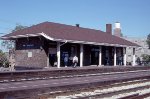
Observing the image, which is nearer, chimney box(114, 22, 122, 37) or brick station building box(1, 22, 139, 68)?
brick station building box(1, 22, 139, 68)

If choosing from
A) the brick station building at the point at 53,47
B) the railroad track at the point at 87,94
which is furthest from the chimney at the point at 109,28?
the railroad track at the point at 87,94

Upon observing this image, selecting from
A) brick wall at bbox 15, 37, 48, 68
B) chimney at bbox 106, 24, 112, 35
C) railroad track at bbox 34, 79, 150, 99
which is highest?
chimney at bbox 106, 24, 112, 35

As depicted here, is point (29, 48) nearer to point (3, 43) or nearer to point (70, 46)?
point (70, 46)

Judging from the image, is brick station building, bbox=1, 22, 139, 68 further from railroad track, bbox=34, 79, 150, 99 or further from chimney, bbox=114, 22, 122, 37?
chimney, bbox=114, 22, 122, 37

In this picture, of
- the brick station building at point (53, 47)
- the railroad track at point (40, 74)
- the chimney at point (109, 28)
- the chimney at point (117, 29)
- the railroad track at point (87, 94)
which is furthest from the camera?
the chimney at point (117, 29)

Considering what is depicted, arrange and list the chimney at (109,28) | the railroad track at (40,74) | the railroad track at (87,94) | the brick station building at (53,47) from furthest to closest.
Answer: the chimney at (109,28), the brick station building at (53,47), the railroad track at (40,74), the railroad track at (87,94)

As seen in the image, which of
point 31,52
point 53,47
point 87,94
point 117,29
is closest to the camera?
point 87,94

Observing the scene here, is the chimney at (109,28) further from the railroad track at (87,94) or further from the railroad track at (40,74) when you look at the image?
the railroad track at (87,94)

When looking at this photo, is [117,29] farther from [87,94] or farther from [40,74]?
[87,94]

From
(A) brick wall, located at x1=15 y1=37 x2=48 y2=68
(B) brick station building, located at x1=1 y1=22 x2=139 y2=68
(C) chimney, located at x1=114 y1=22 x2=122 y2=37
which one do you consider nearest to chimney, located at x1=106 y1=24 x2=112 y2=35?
(C) chimney, located at x1=114 y1=22 x2=122 y2=37

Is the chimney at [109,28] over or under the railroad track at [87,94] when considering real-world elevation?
over

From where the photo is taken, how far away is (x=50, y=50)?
30188 millimetres

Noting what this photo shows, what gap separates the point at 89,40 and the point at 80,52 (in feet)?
7.32

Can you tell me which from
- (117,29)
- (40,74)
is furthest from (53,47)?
(117,29)
